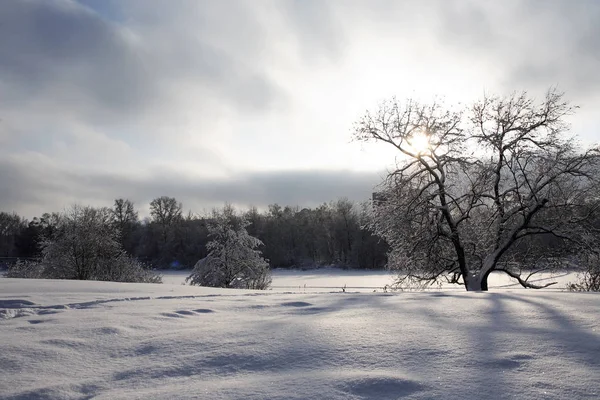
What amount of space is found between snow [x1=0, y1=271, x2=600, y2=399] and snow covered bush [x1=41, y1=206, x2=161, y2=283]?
2235cm

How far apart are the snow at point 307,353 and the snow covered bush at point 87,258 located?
2235 cm

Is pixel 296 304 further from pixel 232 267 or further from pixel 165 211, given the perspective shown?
pixel 165 211

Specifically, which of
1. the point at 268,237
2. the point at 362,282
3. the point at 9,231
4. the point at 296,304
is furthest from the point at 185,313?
the point at 9,231

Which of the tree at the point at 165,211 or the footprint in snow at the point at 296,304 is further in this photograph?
the tree at the point at 165,211

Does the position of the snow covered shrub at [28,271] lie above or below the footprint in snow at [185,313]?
below

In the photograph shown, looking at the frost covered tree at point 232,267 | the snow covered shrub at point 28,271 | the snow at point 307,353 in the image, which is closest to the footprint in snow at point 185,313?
the snow at point 307,353

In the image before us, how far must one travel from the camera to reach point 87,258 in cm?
2514

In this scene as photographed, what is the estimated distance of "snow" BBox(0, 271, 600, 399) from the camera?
82.4 inches

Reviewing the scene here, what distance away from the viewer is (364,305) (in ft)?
15.3

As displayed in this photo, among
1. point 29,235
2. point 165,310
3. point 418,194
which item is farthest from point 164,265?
point 165,310

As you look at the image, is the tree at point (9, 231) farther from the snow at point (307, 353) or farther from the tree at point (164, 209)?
the snow at point (307, 353)

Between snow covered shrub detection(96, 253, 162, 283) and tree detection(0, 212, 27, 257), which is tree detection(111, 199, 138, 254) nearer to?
tree detection(0, 212, 27, 257)

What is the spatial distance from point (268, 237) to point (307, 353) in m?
66.3

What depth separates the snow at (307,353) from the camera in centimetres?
209
